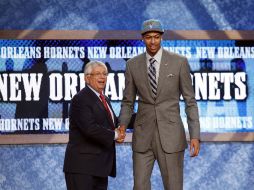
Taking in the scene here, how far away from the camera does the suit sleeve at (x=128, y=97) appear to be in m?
3.62

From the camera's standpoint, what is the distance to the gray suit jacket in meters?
3.48

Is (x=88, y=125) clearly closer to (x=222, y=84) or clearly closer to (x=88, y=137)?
(x=88, y=137)

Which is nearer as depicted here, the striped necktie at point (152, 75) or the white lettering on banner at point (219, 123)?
the striped necktie at point (152, 75)

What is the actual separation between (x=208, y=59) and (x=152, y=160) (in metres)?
1.90

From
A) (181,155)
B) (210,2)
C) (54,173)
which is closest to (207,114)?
(210,2)

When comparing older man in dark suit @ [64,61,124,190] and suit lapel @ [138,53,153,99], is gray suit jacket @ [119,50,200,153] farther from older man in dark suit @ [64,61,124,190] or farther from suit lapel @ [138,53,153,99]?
older man in dark suit @ [64,61,124,190]

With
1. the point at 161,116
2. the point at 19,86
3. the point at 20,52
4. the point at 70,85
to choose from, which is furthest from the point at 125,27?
the point at 161,116

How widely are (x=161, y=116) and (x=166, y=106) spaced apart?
0.21ft

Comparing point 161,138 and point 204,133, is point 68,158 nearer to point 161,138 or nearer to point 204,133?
point 161,138

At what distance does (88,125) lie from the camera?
3703 millimetres

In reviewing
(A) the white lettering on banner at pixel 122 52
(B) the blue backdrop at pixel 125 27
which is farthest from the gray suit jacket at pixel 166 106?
(B) the blue backdrop at pixel 125 27

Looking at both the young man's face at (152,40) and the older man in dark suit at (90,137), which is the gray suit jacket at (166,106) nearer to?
the young man's face at (152,40)

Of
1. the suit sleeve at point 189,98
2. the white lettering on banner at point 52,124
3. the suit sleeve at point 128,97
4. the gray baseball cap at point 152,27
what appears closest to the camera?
the gray baseball cap at point 152,27

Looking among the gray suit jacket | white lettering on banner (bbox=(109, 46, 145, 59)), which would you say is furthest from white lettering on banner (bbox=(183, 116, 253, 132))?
the gray suit jacket
